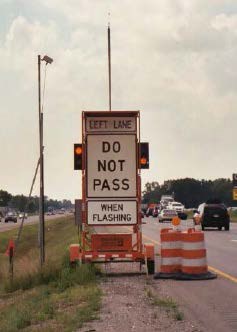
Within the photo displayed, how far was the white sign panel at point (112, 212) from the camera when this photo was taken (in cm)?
1636

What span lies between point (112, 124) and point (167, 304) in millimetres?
6137

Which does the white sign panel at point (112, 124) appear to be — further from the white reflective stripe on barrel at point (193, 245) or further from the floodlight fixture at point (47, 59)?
the floodlight fixture at point (47, 59)

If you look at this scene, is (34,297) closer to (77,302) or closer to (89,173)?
(77,302)

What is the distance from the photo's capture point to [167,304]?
11.1 meters

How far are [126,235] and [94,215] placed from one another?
0.88 meters

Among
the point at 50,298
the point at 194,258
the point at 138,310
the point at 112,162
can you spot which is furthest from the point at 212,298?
the point at 112,162

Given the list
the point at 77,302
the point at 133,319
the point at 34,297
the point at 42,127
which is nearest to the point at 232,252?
the point at 42,127

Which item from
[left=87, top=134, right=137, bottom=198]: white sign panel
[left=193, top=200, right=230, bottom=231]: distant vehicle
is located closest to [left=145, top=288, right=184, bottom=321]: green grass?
[left=87, top=134, right=137, bottom=198]: white sign panel

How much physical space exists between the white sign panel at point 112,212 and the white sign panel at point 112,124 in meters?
1.66

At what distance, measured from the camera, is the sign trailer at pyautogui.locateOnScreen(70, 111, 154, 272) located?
1623cm

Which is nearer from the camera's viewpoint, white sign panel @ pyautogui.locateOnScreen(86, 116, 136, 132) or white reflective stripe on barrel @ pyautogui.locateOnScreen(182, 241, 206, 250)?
white reflective stripe on barrel @ pyautogui.locateOnScreen(182, 241, 206, 250)

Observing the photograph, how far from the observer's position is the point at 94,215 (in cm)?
1641

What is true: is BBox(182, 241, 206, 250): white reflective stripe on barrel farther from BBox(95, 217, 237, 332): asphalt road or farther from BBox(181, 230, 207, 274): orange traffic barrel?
BBox(95, 217, 237, 332): asphalt road

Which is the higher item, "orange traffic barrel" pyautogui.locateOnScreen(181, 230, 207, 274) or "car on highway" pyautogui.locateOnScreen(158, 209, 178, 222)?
"car on highway" pyautogui.locateOnScreen(158, 209, 178, 222)
